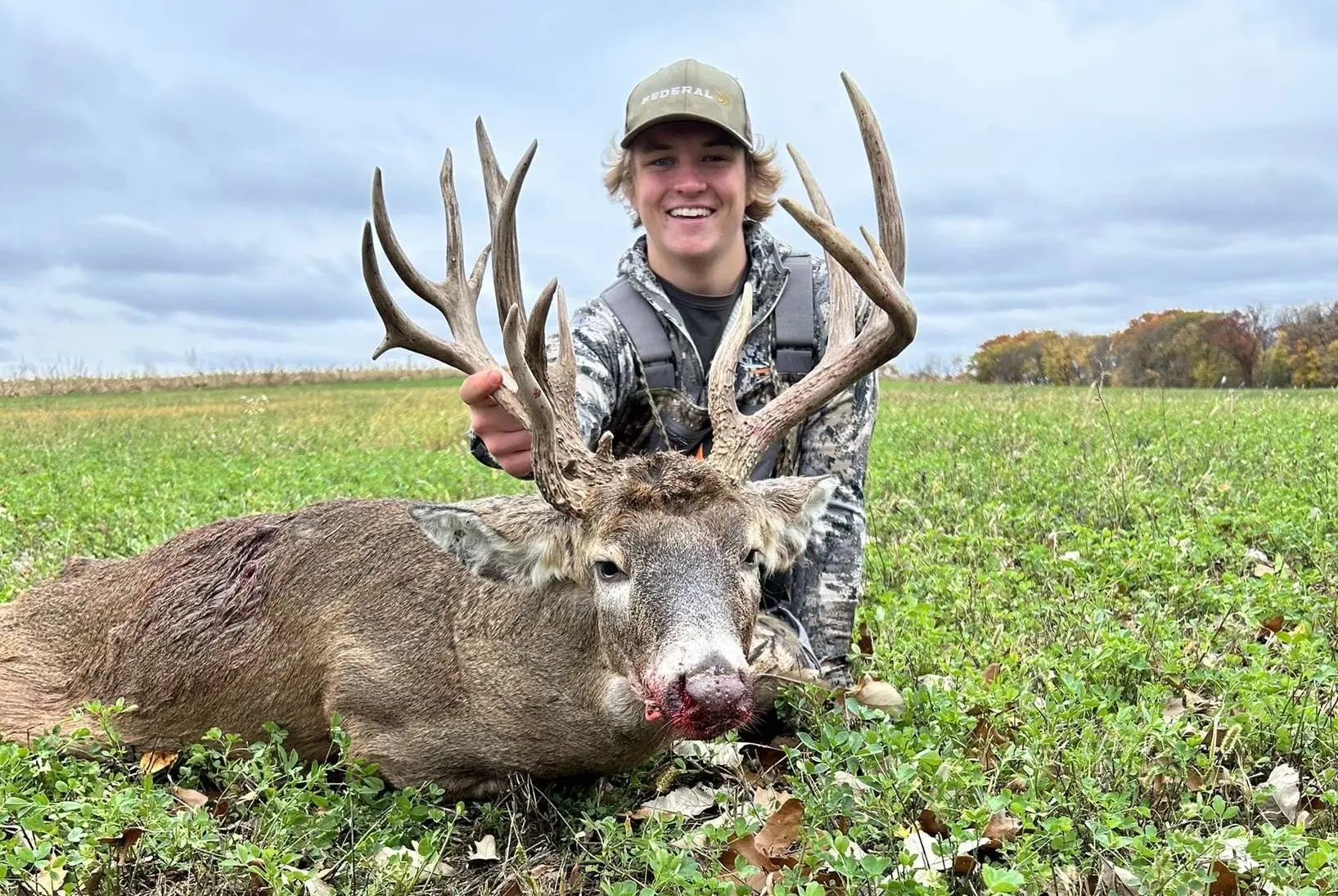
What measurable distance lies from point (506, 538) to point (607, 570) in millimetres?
438

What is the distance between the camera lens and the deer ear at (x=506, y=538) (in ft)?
12.0

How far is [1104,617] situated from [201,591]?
12.6 feet

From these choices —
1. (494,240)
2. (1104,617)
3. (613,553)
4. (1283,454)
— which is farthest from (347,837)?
(1283,454)

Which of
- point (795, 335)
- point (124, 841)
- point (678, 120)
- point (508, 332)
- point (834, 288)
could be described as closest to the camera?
point (124, 841)

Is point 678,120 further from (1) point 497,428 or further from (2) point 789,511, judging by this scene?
(2) point 789,511

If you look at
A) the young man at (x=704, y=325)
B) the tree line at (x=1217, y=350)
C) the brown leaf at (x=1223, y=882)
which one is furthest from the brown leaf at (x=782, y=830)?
the tree line at (x=1217, y=350)

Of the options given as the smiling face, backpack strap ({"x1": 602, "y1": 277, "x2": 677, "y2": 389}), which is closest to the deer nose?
backpack strap ({"x1": 602, "y1": 277, "x2": 677, "y2": 389})

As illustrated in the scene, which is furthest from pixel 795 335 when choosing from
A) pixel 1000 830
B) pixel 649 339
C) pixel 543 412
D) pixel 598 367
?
pixel 1000 830

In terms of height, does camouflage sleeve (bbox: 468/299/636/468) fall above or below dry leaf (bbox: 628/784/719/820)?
above

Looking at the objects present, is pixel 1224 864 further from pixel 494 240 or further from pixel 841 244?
pixel 494 240

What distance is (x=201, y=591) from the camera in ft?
14.8

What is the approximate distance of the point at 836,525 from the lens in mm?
5141

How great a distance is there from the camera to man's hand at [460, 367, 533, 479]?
13.5 feet

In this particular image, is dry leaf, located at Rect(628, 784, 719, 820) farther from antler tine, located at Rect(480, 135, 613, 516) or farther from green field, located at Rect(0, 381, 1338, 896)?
antler tine, located at Rect(480, 135, 613, 516)
